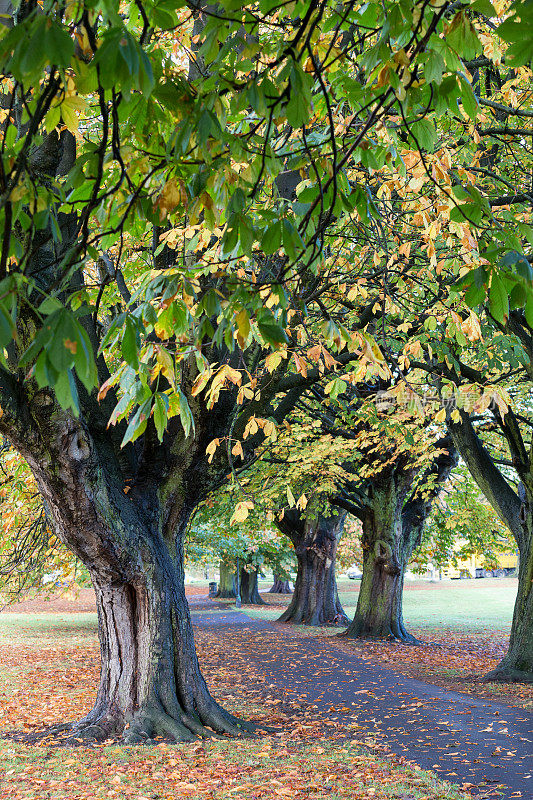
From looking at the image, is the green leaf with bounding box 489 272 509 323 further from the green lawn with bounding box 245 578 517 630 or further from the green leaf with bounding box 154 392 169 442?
the green lawn with bounding box 245 578 517 630

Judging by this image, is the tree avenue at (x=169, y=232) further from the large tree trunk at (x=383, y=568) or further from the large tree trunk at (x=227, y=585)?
the large tree trunk at (x=227, y=585)

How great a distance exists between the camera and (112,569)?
718 centimetres

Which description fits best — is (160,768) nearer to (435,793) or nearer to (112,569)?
(112,569)

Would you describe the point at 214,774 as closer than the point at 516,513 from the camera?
Yes

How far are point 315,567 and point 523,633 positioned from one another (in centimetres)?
1248

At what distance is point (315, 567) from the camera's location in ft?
78.3

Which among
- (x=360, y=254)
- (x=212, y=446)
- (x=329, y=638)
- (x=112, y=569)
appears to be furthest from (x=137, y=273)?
(x=329, y=638)

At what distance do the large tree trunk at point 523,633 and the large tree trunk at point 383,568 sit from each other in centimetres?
701

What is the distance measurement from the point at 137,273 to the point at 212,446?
4703mm

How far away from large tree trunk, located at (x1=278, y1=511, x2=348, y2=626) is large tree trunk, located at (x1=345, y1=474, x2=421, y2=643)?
406 cm

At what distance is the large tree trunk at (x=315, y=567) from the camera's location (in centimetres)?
2370

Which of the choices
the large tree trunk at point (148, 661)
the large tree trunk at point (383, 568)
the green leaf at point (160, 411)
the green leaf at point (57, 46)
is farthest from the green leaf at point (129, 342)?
the large tree trunk at point (383, 568)

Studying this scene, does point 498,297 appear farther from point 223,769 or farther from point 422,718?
point 422,718

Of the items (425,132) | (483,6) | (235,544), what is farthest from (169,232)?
(235,544)
